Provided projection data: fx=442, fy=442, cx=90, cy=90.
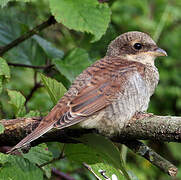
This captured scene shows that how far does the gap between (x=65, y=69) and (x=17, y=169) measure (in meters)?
1.02

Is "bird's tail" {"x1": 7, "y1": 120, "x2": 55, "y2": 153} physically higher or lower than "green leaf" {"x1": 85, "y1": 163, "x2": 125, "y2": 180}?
higher

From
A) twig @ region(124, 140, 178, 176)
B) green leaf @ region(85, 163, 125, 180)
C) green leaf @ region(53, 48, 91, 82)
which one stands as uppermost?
green leaf @ region(53, 48, 91, 82)

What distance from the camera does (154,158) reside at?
78.8 inches

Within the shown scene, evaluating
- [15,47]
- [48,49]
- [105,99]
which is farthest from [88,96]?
[15,47]

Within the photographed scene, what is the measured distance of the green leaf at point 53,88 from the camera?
2.29m

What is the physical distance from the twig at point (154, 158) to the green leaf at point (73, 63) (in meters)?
0.94

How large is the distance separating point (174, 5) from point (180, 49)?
663 millimetres

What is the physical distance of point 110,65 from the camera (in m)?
2.70

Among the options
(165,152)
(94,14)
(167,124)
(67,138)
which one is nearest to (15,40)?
(94,14)

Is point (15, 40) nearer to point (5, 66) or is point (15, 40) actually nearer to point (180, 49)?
point (5, 66)

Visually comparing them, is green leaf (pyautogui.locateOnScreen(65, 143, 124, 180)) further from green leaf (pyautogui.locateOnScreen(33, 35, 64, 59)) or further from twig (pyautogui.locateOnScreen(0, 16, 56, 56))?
green leaf (pyautogui.locateOnScreen(33, 35, 64, 59))

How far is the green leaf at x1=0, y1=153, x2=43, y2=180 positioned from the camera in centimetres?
205

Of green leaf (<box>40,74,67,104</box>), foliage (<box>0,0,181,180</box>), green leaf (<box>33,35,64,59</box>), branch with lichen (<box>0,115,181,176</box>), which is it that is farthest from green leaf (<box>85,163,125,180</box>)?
green leaf (<box>33,35,64,59</box>)

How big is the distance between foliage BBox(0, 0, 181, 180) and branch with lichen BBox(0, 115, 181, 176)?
88 millimetres
